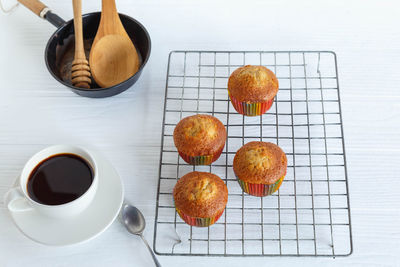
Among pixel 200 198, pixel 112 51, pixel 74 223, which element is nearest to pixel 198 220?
pixel 200 198

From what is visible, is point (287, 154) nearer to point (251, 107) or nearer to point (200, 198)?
point (251, 107)

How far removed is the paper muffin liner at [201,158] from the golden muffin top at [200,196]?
9 centimetres

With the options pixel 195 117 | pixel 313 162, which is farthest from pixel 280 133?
pixel 195 117

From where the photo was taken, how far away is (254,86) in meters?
1.55

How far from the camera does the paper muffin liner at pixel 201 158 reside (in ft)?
4.88

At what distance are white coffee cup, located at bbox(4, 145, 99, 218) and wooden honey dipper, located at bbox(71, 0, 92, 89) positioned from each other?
0.35 meters

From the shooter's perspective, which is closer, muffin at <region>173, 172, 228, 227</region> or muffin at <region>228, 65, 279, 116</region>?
muffin at <region>173, 172, 228, 227</region>

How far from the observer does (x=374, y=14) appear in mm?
1891

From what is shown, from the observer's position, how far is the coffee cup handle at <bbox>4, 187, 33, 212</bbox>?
130 cm

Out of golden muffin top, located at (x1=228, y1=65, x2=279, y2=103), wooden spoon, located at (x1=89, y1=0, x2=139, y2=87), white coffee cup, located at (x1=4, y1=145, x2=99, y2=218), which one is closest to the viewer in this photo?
white coffee cup, located at (x1=4, y1=145, x2=99, y2=218)

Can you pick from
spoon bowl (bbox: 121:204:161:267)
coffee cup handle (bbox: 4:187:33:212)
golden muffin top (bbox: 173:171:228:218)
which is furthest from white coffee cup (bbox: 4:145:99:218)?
golden muffin top (bbox: 173:171:228:218)

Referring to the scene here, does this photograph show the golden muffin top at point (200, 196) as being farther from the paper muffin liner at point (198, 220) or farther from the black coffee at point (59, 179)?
the black coffee at point (59, 179)

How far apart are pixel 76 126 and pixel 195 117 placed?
0.48 meters

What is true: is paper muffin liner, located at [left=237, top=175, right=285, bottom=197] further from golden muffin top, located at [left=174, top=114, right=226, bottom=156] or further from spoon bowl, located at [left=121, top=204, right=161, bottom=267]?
spoon bowl, located at [left=121, top=204, right=161, bottom=267]
